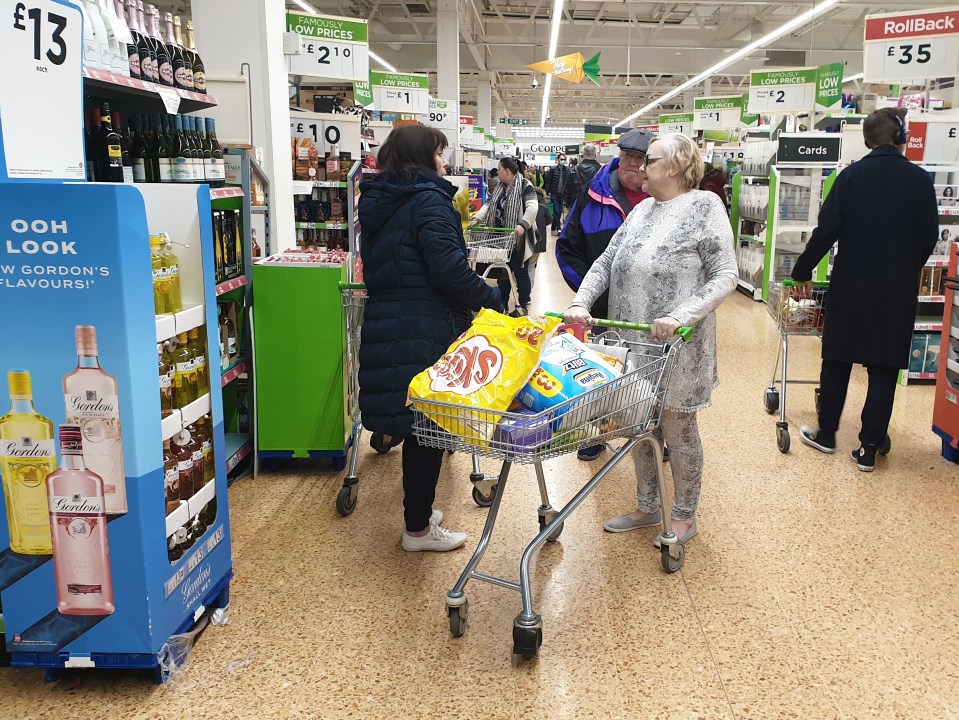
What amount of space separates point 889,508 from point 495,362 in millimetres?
2459

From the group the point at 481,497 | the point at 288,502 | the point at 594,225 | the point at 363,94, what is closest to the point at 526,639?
the point at 481,497

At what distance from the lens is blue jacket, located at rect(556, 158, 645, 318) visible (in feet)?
12.9

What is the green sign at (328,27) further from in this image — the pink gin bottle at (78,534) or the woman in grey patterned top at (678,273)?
the pink gin bottle at (78,534)

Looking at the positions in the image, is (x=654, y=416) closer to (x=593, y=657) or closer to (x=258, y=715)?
(x=593, y=657)

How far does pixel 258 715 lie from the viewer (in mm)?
2266

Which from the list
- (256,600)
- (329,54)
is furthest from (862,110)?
(256,600)

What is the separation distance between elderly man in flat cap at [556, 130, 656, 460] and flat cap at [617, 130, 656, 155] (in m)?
0.03

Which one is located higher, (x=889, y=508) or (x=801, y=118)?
(x=801, y=118)

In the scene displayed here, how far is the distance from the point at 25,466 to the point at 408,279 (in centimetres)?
136

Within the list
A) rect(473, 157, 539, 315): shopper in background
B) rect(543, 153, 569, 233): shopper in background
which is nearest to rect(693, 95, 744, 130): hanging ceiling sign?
rect(543, 153, 569, 233): shopper in background

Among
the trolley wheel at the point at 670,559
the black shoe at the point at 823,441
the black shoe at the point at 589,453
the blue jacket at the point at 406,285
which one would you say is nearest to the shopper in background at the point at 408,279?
the blue jacket at the point at 406,285

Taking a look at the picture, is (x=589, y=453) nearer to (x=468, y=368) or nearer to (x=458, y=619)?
(x=458, y=619)

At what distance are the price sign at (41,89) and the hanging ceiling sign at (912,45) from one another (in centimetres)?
722

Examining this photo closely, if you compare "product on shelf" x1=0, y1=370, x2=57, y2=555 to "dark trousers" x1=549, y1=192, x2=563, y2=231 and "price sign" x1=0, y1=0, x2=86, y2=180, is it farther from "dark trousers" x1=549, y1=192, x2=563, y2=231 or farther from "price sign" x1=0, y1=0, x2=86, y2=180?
"dark trousers" x1=549, y1=192, x2=563, y2=231
